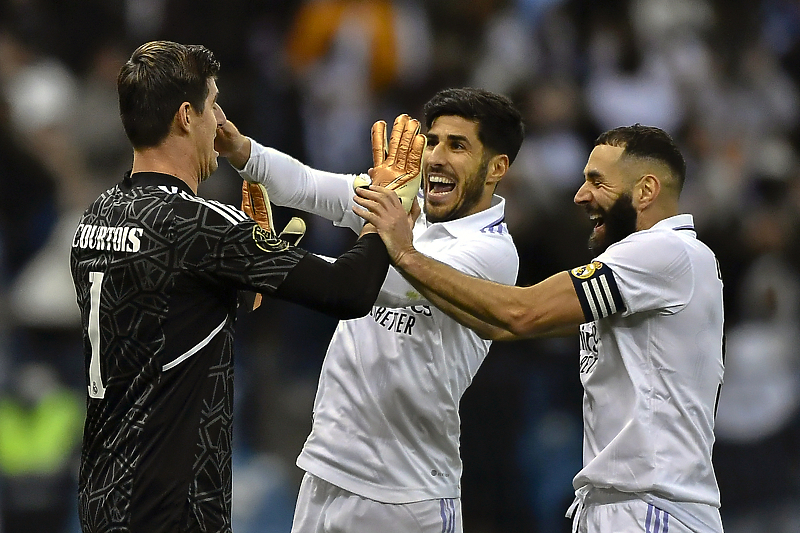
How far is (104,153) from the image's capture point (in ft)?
25.7

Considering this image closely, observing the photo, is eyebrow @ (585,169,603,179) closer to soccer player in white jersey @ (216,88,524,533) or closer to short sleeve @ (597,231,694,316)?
short sleeve @ (597,231,694,316)

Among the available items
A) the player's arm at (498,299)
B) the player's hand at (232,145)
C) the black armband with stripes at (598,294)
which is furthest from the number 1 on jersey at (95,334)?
the black armband with stripes at (598,294)

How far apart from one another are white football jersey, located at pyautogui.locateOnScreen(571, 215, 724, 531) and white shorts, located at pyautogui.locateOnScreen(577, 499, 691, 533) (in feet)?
0.09

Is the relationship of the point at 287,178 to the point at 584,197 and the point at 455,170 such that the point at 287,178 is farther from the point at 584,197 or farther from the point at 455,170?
the point at 584,197

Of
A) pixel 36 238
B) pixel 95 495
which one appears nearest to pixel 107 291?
pixel 95 495

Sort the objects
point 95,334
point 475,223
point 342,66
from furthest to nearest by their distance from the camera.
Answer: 1. point 342,66
2. point 475,223
3. point 95,334

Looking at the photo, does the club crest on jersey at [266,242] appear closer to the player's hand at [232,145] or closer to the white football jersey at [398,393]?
the white football jersey at [398,393]

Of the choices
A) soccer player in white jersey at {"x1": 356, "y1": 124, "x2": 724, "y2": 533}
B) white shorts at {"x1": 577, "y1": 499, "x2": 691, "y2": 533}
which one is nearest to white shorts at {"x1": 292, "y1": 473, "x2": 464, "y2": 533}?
soccer player in white jersey at {"x1": 356, "y1": 124, "x2": 724, "y2": 533}

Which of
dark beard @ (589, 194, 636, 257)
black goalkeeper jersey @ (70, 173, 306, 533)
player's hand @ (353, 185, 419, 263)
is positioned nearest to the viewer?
black goalkeeper jersey @ (70, 173, 306, 533)

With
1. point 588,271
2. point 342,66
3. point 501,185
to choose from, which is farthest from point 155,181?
point 342,66

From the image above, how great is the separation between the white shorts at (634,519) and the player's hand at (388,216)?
3.86ft

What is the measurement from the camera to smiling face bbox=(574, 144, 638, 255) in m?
4.05

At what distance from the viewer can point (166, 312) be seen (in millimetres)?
3137

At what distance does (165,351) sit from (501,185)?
205 inches
